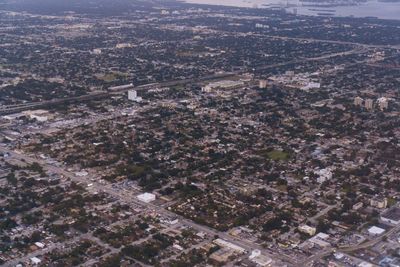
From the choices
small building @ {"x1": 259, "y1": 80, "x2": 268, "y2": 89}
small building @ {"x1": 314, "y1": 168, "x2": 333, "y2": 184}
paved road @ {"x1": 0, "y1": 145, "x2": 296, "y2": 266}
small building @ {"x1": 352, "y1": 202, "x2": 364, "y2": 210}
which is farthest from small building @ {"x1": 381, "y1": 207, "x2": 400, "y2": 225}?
small building @ {"x1": 259, "y1": 80, "x2": 268, "y2": 89}

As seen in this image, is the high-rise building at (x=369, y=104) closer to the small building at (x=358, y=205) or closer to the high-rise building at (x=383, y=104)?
the high-rise building at (x=383, y=104)

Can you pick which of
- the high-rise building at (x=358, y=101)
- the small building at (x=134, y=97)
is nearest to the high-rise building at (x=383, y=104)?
the high-rise building at (x=358, y=101)

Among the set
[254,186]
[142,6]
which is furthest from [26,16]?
[254,186]

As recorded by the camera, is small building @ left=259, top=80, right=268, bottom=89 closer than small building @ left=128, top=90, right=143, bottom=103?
No

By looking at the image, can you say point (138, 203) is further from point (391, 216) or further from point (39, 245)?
point (391, 216)

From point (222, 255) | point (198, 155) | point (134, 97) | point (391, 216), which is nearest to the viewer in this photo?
point (222, 255)

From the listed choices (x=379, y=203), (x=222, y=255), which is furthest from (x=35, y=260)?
(x=379, y=203)

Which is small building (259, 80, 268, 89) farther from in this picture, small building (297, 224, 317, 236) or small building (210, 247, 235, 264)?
small building (210, 247, 235, 264)
